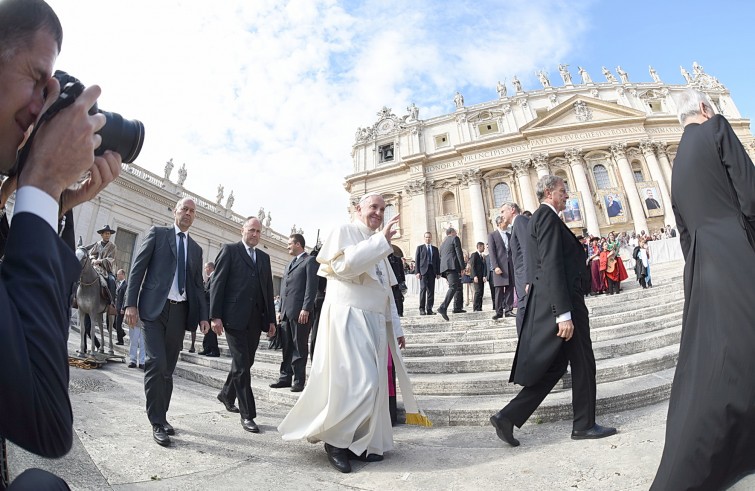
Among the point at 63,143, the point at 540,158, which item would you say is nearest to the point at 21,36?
the point at 63,143

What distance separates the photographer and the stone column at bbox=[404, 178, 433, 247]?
107 feet

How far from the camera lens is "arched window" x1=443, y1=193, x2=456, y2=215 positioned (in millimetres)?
34438

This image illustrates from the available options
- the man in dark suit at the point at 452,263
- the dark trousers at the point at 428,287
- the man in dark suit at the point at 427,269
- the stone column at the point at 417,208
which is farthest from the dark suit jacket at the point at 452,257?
the stone column at the point at 417,208

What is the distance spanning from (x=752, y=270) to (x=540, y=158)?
33.5 meters

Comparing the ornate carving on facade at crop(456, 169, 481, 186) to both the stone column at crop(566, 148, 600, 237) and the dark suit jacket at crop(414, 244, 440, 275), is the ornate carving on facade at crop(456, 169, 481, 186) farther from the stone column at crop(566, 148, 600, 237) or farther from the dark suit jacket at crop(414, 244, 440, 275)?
the dark suit jacket at crop(414, 244, 440, 275)

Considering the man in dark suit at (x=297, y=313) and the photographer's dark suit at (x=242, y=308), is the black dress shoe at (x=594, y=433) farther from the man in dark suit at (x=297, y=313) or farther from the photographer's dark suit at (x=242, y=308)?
the man in dark suit at (x=297, y=313)

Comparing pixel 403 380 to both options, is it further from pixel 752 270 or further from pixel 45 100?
pixel 45 100

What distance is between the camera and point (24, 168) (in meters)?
0.87

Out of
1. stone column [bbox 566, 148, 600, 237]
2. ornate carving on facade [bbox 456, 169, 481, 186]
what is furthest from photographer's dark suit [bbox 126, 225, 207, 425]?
ornate carving on facade [bbox 456, 169, 481, 186]

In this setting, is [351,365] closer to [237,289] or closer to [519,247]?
[237,289]

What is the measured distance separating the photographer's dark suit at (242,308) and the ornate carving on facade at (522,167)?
1236 inches

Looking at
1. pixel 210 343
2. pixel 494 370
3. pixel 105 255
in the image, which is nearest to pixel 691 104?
pixel 494 370

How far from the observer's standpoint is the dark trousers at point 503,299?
8.77 metres

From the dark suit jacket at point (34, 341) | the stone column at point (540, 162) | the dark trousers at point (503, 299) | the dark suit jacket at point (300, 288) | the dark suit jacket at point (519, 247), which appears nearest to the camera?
the dark suit jacket at point (34, 341)
